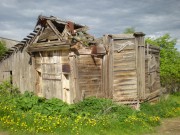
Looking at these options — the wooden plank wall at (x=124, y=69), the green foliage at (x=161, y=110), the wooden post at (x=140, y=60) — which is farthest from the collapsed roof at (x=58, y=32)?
the green foliage at (x=161, y=110)

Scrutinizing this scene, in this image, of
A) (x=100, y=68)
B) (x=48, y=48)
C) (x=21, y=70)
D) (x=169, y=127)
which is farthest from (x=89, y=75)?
(x=21, y=70)

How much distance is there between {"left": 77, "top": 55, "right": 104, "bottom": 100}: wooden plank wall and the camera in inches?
455

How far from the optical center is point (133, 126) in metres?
9.29

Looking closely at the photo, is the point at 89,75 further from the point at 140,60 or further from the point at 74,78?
the point at 140,60

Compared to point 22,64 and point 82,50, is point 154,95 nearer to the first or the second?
point 82,50

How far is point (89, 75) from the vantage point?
11852mm

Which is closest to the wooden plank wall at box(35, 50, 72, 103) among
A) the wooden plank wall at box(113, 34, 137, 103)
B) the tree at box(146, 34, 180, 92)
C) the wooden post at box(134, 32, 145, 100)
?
the wooden plank wall at box(113, 34, 137, 103)

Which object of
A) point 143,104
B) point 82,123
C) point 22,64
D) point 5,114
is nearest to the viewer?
point 82,123

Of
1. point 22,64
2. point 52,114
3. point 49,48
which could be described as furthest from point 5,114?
point 22,64

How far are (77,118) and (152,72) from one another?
6670 mm

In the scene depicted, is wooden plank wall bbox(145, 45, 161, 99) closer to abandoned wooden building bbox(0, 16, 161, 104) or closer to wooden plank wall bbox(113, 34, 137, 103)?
abandoned wooden building bbox(0, 16, 161, 104)

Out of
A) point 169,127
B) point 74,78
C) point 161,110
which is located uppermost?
point 74,78

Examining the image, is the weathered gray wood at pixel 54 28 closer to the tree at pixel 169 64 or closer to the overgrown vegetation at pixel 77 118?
the overgrown vegetation at pixel 77 118

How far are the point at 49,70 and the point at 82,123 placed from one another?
500 centimetres
